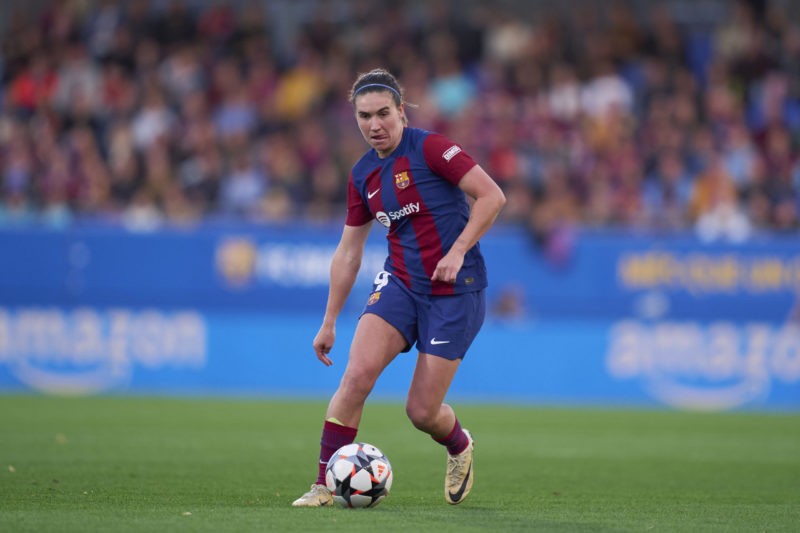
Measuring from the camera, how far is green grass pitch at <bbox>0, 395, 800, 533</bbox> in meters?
6.93

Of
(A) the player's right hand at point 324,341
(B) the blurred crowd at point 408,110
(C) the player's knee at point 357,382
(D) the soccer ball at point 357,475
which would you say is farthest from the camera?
(B) the blurred crowd at point 408,110

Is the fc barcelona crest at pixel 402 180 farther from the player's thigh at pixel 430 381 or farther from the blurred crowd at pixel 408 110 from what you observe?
the blurred crowd at pixel 408 110

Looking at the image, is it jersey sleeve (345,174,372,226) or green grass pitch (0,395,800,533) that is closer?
green grass pitch (0,395,800,533)

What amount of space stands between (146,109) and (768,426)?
12034 mm

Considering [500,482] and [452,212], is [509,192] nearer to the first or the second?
[500,482]

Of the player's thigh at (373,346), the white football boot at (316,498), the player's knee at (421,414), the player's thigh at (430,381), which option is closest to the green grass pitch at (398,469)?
the white football boot at (316,498)

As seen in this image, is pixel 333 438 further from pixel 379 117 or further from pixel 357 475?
pixel 379 117

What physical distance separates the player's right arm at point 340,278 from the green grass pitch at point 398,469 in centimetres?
102

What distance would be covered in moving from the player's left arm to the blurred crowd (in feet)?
40.6

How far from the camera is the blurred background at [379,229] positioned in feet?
59.5

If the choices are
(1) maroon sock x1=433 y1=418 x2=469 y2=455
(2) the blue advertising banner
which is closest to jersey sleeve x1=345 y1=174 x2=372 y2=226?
(1) maroon sock x1=433 y1=418 x2=469 y2=455

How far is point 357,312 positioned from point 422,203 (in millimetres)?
12620

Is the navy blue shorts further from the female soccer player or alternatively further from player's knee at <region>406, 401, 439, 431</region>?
player's knee at <region>406, 401, 439, 431</region>

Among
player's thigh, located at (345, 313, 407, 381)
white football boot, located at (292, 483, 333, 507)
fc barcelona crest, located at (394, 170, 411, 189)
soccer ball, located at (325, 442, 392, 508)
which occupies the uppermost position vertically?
fc barcelona crest, located at (394, 170, 411, 189)
